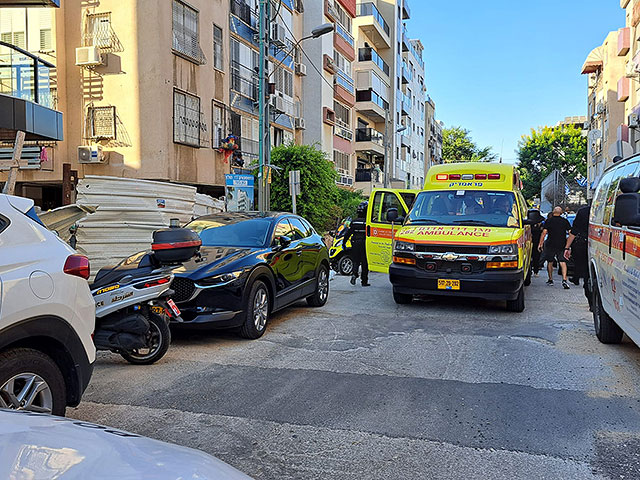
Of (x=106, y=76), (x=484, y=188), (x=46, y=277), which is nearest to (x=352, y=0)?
(x=106, y=76)

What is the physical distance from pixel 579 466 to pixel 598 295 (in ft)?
13.3

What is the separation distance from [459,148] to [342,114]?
4986cm

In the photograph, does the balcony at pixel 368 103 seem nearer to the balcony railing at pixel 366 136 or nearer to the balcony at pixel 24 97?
the balcony railing at pixel 366 136

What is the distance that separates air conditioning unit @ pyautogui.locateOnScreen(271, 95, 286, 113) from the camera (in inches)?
1095

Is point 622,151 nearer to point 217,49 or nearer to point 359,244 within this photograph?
point 359,244

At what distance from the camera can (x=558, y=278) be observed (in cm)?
1570

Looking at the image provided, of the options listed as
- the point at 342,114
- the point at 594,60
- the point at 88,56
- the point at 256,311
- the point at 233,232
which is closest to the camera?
the point at 256,311

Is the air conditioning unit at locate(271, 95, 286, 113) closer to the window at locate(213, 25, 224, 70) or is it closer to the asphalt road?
the window at locate(213, 25, 224, 70)

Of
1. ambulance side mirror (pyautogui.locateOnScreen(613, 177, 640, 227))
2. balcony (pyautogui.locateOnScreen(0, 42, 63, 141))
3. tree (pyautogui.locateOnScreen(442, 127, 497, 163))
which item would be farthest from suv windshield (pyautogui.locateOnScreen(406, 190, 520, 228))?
tree (pyautogui.locateOnScreen(442, 127, 497, 163))

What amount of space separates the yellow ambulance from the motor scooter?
14.5 ft

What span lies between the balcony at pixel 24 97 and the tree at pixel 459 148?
73101 millimetres

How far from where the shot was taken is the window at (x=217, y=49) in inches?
943

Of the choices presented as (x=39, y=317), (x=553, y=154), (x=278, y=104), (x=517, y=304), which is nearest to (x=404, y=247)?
(x=517, y=304)

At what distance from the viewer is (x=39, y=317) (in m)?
3.57
